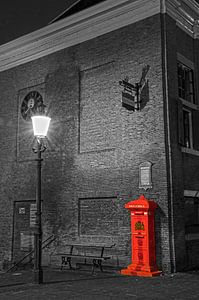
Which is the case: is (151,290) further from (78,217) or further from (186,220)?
(78,217)

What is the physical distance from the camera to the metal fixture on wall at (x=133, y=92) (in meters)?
12.6

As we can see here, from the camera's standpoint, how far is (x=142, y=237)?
1141 centimetres

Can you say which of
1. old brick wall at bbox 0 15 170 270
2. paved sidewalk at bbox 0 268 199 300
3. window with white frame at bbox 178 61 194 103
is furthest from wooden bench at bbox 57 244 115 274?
window with white frame at bbox 178 61 194 103

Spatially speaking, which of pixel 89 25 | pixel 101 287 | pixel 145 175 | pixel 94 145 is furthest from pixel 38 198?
pixel 89 25

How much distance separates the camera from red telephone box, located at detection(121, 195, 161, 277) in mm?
11312

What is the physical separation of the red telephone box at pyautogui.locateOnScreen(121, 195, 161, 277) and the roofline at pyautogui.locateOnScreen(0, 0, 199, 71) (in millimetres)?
6548

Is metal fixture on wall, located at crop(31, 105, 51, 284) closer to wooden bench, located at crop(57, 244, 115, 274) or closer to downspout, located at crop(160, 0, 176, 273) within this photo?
wooden bench, located at crop(57, 244, 115, 274)

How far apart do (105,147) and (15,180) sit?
4.77m

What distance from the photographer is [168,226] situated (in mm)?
11711

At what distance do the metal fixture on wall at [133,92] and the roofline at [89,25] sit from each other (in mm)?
2185

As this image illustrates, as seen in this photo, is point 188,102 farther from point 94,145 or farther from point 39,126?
point 39,126

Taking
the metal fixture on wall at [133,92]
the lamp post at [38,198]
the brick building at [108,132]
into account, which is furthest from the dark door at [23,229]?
the metal fixture on wall at [133,92]

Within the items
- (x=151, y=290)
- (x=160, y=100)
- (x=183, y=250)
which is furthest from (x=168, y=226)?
(x=160, y=100)

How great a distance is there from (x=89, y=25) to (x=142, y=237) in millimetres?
8269
